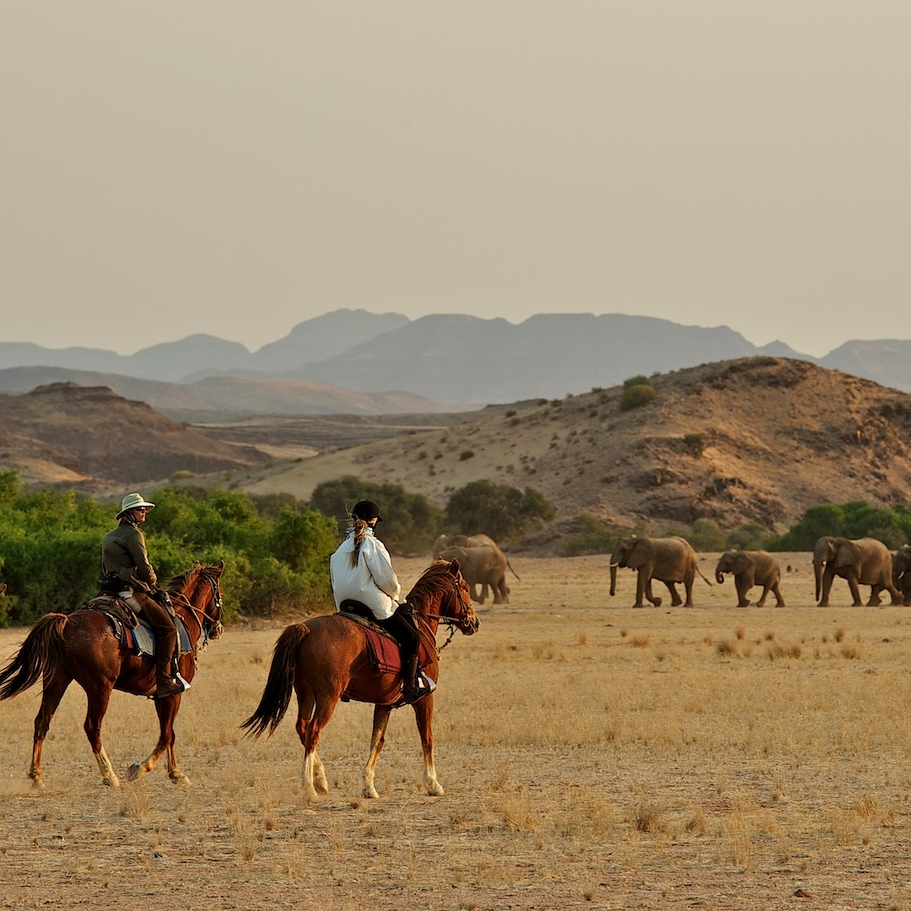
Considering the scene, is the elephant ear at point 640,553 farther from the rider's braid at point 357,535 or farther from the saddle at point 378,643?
the rider's braid at point 357,535

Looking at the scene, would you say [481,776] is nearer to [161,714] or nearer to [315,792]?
[315,792]

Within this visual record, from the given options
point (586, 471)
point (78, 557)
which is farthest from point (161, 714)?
point (586, 471)

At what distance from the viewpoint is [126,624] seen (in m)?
13.1

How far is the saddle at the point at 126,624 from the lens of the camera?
13039 millimetres

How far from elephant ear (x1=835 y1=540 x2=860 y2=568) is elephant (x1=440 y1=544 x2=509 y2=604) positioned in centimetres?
873

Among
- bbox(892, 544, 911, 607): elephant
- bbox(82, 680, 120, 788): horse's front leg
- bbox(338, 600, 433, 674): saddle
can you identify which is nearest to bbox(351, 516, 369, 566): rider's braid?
bbox(338, 600, 433, 674): saddle

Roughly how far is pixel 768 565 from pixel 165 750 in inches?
1101

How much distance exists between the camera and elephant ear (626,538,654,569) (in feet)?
129

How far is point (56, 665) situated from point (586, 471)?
7554 centimetres

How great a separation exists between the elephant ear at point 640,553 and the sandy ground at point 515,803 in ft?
53.1

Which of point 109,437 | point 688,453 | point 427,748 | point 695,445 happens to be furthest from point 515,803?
point 109,437

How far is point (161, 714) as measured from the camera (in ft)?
44.3

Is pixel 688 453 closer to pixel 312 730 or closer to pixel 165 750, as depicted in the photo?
pixel 165 750

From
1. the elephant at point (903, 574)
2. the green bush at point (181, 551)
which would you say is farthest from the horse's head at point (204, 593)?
the elephant at point (903, 574)
